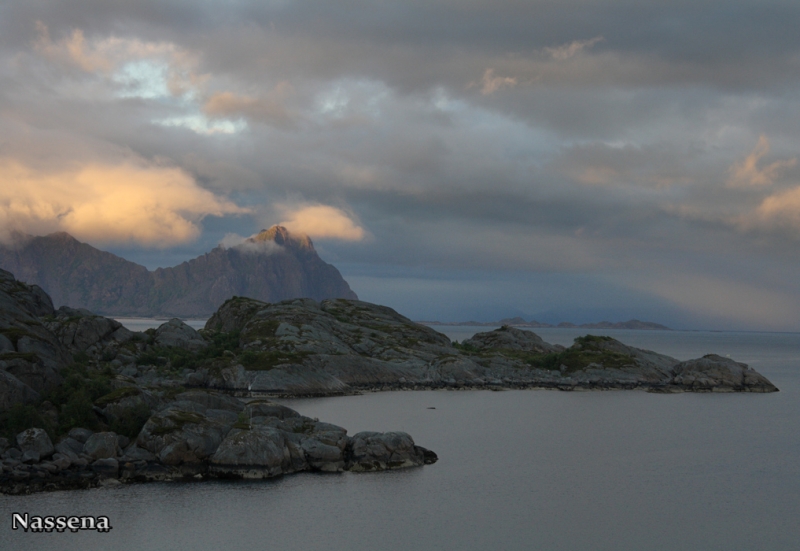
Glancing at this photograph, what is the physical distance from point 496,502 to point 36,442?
1804 inches

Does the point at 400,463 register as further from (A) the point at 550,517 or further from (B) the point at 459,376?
(B) the point at 459,376

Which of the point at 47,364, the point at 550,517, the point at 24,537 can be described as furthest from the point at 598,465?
the point at 47,364

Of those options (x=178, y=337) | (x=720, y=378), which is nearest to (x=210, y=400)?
(x=178, y=337)

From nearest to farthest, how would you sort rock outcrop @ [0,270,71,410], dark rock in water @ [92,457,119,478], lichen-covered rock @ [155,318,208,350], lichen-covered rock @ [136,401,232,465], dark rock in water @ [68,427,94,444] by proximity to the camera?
dark rock in water @ [92,457,119,478]
lichen-covered rock @ [136,401,232,465]
dark rock in water @ [68,427,94,444]
rock outcrop @ [0,270,71,410]
lichen-covered rock @ [155,318,208,350]

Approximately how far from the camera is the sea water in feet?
176

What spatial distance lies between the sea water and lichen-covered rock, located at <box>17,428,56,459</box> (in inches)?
340

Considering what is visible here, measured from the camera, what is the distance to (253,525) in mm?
56031

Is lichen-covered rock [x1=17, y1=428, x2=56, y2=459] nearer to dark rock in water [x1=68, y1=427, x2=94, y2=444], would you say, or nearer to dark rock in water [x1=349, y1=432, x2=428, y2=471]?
dark rock in water [x1=68, y1=427, x2=94, y2=444]

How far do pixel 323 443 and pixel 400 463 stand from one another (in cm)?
898

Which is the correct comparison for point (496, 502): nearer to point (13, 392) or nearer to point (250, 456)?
point (250, 456)

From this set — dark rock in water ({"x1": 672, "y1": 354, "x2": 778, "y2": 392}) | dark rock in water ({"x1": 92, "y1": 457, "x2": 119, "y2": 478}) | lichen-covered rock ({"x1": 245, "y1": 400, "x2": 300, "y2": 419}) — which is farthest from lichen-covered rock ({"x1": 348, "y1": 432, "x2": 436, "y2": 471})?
dark rock in water ({"x1": 672, "y1": 354, "x2": 778, "y2": 392})

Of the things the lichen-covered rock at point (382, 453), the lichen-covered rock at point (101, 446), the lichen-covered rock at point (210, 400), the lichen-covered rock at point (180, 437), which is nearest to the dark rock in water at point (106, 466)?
the lichen-covered rock at point (101, 446)

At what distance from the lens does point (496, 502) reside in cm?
6512

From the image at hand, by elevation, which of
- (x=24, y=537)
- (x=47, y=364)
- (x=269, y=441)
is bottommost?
(x=24, y=537)
